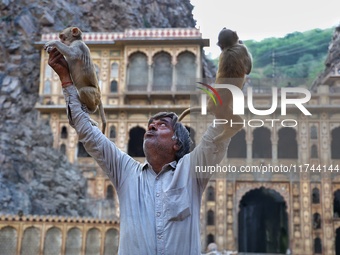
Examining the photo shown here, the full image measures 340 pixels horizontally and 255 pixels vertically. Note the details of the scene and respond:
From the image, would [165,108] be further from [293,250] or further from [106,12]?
[106,12]

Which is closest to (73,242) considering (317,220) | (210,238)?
(210,238)

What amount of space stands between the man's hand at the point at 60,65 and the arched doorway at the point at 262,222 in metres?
21.9

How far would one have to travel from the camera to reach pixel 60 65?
337 centimetres

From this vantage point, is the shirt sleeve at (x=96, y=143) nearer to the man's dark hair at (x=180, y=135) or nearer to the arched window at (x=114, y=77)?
the man's dark hair at (x=180, y=135)

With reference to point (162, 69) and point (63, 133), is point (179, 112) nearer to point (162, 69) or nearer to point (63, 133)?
point (162, 69)

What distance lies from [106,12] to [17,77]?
856 centimetres

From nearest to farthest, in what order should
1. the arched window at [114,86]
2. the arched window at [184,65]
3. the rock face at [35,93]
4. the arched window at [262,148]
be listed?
the arched window at [262,148]
the rock face at [35,93]
the arched window at [184,65]
the arched window at [114,86]

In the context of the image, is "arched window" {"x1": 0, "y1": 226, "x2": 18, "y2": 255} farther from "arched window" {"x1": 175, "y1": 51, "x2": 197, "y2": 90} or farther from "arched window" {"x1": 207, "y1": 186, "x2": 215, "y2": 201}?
"arched window" {"x1": 175, "y1": 51, "x2": 197, "y2": 90}

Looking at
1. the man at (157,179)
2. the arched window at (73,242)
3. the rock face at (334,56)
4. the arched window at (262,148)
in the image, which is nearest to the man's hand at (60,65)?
the man at (157,179)

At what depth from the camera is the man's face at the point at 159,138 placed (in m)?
3.20

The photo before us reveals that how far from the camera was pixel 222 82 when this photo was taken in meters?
2.86

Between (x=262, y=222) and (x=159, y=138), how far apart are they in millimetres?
25559

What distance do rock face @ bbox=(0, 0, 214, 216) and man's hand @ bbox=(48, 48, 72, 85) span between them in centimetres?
1665

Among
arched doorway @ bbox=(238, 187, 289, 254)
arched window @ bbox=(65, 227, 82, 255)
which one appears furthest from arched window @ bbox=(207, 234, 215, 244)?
arched window @ bbox=(65, 227, 82, 255)
